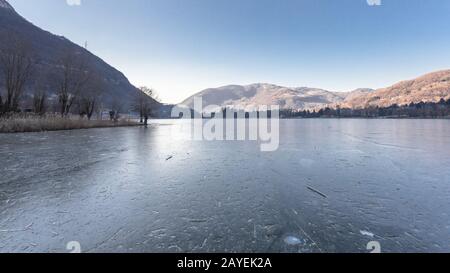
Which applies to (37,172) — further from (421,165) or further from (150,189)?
(421,165)

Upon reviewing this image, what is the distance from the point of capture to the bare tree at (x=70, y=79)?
31531 mm

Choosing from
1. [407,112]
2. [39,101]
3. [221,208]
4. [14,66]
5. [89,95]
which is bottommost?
[221,208]

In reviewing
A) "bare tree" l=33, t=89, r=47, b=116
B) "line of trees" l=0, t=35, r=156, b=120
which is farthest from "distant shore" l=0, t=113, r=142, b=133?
"bare tree" l=33, t=89, r=47, b=116

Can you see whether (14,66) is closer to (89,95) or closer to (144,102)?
(89,95)

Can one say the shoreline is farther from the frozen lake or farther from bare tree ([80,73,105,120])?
the frozen lake

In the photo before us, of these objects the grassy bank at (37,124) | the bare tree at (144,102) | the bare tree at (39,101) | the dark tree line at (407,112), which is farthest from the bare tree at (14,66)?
the dark tree line at (407,112)

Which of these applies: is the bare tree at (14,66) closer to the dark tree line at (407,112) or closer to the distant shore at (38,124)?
the distant shore at (38,124)

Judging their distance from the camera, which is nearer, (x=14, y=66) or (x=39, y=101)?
(x=14, y=66)

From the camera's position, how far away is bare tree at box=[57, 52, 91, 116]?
31531mm

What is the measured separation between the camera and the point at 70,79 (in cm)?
3231

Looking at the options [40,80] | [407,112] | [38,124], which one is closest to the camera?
[38,124]


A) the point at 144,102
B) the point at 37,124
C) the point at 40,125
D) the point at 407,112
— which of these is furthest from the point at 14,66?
the point at 407,112

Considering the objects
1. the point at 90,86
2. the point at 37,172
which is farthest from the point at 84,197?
the point at 90,86
